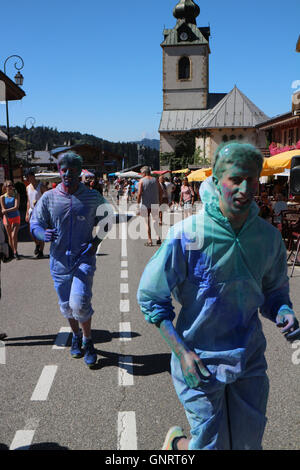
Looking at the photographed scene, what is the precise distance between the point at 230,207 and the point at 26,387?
2961 millimetres

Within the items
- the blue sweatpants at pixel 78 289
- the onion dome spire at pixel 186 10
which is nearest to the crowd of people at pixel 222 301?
the blue sweatpants at pixel 78 289

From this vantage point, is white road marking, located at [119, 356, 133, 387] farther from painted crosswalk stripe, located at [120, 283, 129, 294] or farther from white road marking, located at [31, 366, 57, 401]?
painted crosswalk stripe, located at [120, 283, 129, 294]

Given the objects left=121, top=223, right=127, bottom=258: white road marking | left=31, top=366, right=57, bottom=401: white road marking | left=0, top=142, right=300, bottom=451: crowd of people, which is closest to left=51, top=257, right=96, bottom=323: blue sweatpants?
left=31, top=366, right=57, bottom=401: white road marking

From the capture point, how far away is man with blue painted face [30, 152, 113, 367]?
178 inches

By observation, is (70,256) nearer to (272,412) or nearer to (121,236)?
(272,412)

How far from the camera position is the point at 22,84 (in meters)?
23.5

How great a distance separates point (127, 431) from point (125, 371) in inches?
45.7

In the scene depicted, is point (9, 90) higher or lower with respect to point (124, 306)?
higher

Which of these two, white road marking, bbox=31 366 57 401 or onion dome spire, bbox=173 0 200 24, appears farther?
onion dome spire, bbox=173 0 200 24

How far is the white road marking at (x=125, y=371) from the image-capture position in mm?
4332

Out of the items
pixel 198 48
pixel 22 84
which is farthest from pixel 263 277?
pixel 198 48

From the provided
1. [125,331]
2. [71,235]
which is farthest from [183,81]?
[71,235]

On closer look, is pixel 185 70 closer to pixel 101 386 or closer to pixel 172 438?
pixel 101 386

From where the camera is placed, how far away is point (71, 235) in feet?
15.1
